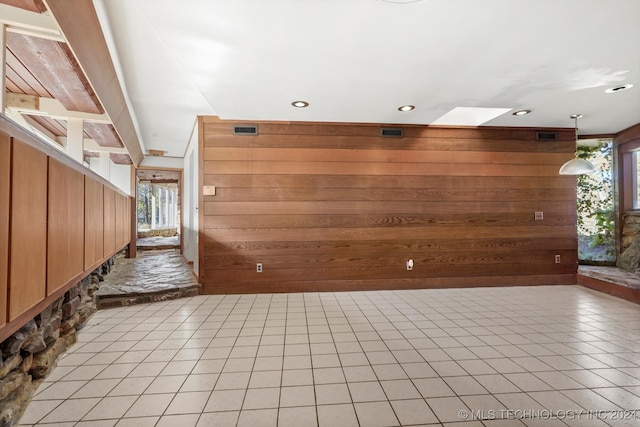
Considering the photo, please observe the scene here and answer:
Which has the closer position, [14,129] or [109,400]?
[14,129]

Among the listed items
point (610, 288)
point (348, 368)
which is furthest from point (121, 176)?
point (610, 288)

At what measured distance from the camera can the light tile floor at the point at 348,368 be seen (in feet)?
5.46

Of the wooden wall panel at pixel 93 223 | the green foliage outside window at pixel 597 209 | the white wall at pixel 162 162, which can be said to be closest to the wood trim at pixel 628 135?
the green foliage outside window at pixel 597 209

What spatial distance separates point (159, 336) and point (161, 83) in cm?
269

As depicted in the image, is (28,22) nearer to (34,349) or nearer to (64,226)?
(64,226)

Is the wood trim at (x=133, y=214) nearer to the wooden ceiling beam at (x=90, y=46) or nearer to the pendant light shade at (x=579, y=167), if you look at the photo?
the wooden ceiling beam at (x=90, y=46)

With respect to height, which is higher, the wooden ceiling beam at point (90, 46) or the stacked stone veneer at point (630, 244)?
the wooden ceiling beam at point (90, 46)

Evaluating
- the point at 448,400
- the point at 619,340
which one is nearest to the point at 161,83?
the point at 448,400

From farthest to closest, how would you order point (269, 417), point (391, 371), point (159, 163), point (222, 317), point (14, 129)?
point (159, 163) → point (222, 317) → point (391, 371) → point (269, 417) → point (14, 129)

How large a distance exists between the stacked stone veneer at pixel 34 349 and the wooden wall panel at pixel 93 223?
0.36 metres

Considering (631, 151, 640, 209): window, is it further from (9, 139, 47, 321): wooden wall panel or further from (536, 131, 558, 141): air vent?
(9, 139, 47, 321): wooden wall panel

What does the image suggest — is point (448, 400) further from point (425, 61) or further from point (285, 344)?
point (425, 61)

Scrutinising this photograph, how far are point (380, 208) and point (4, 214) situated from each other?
12.7ft

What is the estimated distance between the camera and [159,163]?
711 centimetres
